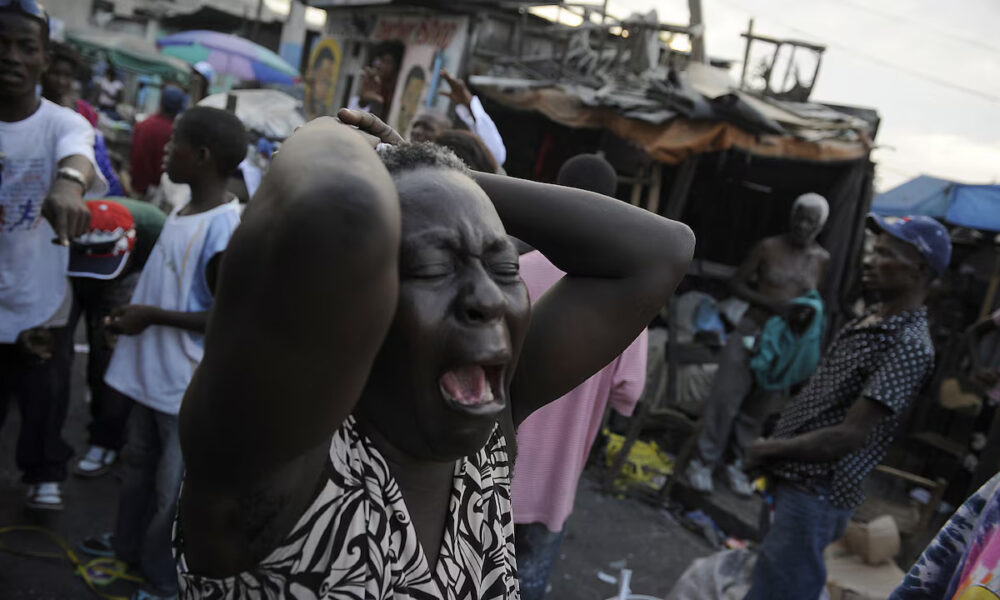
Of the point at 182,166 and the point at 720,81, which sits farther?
the point at 720,81

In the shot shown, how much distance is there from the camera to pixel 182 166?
2949mm

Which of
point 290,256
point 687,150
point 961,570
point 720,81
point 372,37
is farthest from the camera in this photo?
point 372,37

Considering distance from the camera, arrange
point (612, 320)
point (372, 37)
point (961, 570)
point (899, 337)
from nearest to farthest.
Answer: point (612, 320) → point (961, 570) → point (899, 337) → point (372, 37)

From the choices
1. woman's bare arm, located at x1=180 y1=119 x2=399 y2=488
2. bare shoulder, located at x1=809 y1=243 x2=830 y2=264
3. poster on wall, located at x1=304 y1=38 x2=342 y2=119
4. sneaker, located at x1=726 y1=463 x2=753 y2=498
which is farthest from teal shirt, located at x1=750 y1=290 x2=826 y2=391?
poster on wall, located at x1=304 y1=38 x2=342 y2=119

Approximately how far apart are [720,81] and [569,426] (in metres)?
7.11

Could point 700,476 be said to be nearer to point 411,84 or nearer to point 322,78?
point 411,84

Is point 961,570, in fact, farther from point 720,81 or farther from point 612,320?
point 720,81

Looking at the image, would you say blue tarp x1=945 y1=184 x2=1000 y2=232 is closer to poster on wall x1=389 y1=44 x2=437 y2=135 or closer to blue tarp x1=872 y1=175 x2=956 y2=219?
blue tarp x1=872 y1=175 x2=956 y2=219

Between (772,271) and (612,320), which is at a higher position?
(612,320)

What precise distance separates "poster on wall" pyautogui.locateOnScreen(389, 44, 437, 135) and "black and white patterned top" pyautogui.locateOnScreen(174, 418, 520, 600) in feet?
34.1

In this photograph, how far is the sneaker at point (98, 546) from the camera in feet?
11.6

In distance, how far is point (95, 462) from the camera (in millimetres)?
4293

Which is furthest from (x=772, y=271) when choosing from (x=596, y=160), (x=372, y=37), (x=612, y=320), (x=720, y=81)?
(x=372, y=37)

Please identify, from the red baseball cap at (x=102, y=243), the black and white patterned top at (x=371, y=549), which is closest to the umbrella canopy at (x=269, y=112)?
the red baseball cap at (x=102, y=243)
